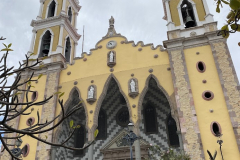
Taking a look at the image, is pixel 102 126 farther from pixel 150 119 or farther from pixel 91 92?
pixel 150 119

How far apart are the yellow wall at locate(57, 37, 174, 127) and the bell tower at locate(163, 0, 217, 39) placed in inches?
73.9

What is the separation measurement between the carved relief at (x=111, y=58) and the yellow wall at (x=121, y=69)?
0.62 ft

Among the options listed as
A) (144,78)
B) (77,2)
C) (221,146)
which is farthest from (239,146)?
(77,2)

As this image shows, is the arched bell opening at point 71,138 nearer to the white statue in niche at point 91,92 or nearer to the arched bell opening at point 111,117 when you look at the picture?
the white statue in niche at point 91,92

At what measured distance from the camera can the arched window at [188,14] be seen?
48.8 feet

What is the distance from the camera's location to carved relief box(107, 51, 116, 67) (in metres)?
14.2

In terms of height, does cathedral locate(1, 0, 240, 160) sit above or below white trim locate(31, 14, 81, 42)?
below

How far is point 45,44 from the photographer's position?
58.2 ft

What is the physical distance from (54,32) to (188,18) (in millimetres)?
9068

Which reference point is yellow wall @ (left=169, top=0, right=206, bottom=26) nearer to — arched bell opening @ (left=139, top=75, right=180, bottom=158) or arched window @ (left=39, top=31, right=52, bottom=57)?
arched bell opening @ (left=139, top=75, right=180, bottom=158)

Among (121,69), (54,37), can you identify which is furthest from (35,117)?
(54,37)

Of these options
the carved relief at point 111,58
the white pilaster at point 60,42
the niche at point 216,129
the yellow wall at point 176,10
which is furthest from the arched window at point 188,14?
the white pilaster at point 60,42

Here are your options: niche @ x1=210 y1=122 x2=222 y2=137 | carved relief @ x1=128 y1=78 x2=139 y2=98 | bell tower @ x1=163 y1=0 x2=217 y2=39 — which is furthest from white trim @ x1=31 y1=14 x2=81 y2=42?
niche @ x1=210 y1=122 x2=222 y2=137

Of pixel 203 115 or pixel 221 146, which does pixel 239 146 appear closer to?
pixel 221 146
